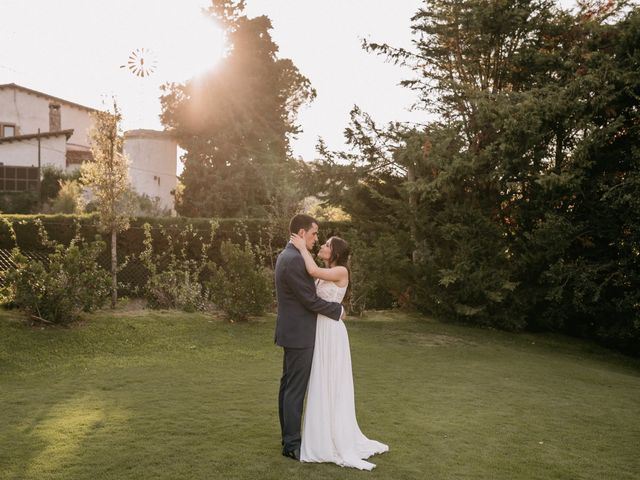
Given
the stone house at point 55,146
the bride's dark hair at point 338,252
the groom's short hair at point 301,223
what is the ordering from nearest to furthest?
the groom's short hair at point 301,223 < the bride's dark hair at point 338,252 < the stone house at point 55,146

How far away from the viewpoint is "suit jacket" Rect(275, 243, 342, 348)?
240 inches

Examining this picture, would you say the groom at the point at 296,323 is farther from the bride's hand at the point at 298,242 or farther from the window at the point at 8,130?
the window at the point at 8,130

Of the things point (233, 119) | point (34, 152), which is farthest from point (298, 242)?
point (34, 152)

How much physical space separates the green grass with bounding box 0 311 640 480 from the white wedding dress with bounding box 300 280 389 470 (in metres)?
0.18

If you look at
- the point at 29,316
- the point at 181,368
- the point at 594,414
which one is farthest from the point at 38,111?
the point at 594,414

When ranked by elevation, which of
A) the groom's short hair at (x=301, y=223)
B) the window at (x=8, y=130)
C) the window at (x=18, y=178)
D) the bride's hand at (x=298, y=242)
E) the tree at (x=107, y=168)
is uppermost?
the window at (x=8, y=130)

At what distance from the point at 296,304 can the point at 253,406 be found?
97.0 inches

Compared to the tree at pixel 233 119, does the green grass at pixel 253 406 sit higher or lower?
lower

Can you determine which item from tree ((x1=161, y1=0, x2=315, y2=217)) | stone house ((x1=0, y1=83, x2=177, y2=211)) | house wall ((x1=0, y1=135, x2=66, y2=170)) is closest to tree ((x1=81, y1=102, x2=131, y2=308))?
tree ((x1=161, y1=0, x2=315, y2=217))

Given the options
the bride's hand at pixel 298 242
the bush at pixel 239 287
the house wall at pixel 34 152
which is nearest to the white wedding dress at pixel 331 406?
the bride's hand at pixel 298 242

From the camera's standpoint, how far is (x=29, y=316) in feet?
41.0

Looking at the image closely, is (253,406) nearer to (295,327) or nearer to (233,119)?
(295,327)

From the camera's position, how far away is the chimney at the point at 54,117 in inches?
1951

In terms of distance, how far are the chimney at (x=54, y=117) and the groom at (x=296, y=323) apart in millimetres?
48238
